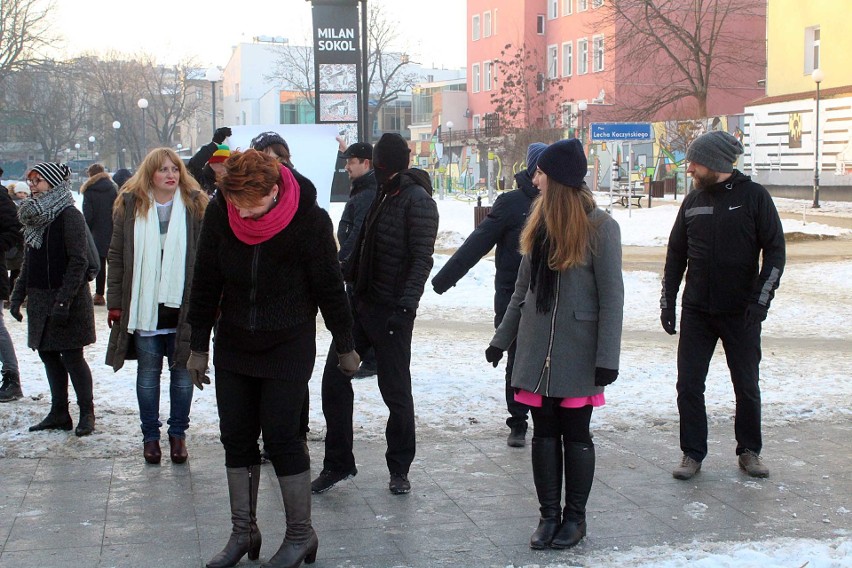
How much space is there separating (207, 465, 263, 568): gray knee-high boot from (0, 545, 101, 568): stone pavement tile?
0.56 m

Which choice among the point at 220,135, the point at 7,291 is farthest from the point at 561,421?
the point at 7,291

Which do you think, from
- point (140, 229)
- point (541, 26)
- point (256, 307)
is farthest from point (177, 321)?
point (541, 26)

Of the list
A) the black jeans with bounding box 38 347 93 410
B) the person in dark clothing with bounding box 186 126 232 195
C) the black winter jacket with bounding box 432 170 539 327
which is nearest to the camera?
the black winter jacket with bounding box 432 170 539 327

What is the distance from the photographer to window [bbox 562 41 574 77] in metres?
59.2

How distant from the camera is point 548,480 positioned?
4402 millimetres

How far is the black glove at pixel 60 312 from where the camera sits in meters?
6.04

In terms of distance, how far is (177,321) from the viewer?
554 centimetres

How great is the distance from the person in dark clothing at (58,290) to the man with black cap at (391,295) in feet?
6.05

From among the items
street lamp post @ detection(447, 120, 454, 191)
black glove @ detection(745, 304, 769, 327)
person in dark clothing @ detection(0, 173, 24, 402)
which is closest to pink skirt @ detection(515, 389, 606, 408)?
black glove @ detection(745, 304, 769, 327)

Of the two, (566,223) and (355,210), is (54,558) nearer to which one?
(566,223)

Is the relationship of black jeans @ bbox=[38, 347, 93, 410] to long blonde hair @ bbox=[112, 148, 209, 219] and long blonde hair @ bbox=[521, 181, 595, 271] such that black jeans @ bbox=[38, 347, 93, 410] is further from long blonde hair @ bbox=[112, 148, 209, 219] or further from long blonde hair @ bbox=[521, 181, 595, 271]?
long blonde hair @ bbox=[521, 181, 595, 271]

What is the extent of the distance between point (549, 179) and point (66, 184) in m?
3.34

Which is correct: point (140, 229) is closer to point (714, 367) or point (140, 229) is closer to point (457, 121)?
point (714, 367)

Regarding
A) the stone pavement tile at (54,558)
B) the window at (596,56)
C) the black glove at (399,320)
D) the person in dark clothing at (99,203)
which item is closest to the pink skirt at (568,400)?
the black glove at (399,320)
